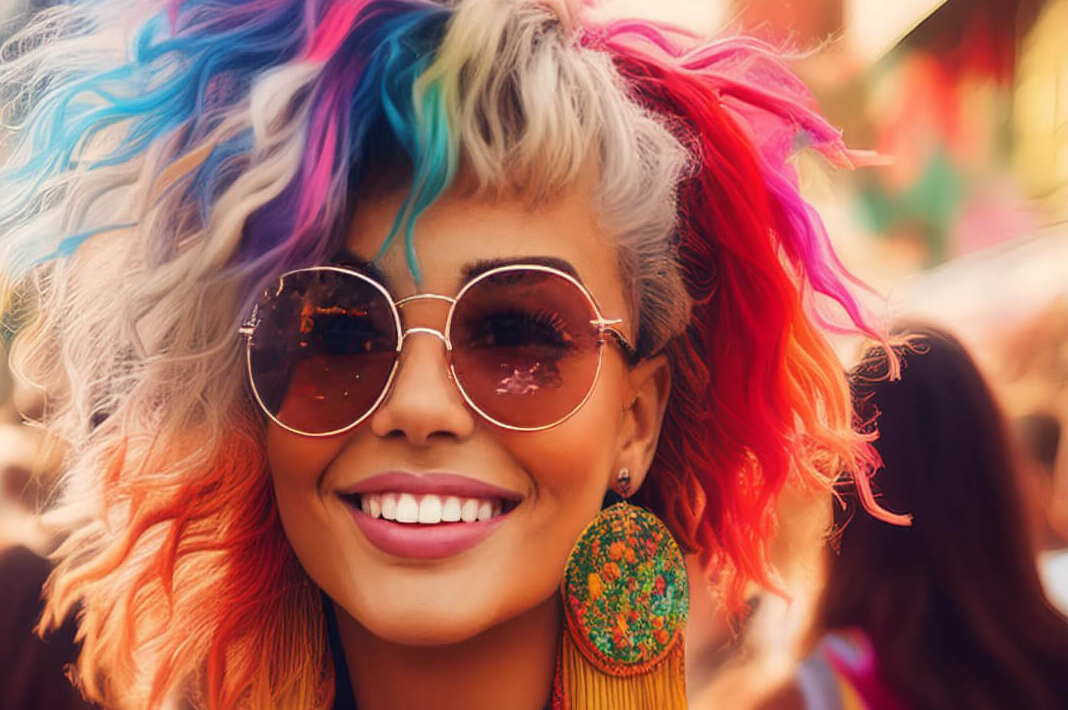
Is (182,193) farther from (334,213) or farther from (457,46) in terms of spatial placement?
(457,46)

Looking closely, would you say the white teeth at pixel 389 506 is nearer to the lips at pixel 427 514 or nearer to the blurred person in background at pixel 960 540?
the lips at pixel 427 514

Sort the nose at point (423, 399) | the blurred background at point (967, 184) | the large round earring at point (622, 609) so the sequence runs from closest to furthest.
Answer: the nose at point (423, 399)
the large round earring at point (622, 609)
the blurred background at point (967, 184)

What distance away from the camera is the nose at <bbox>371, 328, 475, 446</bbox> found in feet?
3.87

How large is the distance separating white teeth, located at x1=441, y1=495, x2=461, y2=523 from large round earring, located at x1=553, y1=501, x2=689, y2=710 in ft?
0.65

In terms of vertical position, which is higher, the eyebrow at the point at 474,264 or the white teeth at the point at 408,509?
the eyebrow at the point at 474,264

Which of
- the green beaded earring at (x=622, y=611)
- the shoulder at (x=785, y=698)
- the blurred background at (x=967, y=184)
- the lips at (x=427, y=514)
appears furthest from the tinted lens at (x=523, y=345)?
the shoulder at (x=785, y=698)

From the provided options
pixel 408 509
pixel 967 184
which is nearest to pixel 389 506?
pixel 408 509

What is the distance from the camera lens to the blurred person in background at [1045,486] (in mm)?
1663

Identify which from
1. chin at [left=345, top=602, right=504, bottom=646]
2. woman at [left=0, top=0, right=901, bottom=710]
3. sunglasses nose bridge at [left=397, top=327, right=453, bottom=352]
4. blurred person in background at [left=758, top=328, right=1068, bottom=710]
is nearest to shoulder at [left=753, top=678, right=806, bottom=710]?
blurred person in background at [left=758, top=328, right=1068, bottom=710]

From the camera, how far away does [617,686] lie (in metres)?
1.39

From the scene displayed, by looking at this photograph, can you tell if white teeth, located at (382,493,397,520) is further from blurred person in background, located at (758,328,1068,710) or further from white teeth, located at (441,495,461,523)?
blurred person in background, located at (758,328,1068,710)

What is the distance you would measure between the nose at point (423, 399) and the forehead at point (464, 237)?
70 mm

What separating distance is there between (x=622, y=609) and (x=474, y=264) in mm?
526

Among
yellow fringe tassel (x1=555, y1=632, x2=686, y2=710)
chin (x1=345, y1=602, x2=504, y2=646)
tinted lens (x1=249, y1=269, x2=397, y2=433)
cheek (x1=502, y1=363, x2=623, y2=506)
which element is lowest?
yellow fringe tassel (x1=555, y1=632, x2=686, y2=710)
